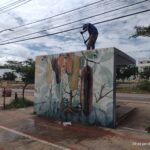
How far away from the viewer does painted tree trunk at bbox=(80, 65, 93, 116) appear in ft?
37.7

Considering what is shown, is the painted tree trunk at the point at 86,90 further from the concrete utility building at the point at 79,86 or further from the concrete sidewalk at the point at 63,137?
the concrete sidewalk at the point at 63,137

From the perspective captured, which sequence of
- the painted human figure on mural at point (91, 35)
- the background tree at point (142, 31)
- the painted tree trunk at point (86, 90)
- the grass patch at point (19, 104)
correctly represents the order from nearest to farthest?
the background tree at point (142, 31) < the painted tree trunk at point (86, 90) < the painted human figure on mural at point (91, 35) < the grass patch at point (19, 104)

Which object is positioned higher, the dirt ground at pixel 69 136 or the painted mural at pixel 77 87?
the painted mural at pixel 77 87

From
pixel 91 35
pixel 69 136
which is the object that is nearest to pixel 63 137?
pixel 69 136

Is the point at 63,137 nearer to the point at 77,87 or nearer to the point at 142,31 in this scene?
the point at 77,87

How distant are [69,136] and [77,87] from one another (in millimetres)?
3084

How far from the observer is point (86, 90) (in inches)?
457

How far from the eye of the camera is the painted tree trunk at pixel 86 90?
1148cm

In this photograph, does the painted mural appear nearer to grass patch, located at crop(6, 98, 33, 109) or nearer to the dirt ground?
the dirt ground

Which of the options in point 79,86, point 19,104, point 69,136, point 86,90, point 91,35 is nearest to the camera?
point 69,136

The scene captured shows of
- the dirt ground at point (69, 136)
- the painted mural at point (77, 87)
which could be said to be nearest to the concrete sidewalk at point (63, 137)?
the dirt ground at point (69, 136)

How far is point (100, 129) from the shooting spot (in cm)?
1050

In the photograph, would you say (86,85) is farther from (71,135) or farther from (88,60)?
(71,135)

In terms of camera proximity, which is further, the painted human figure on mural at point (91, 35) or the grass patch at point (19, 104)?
the grass patch at point (19, 104)
